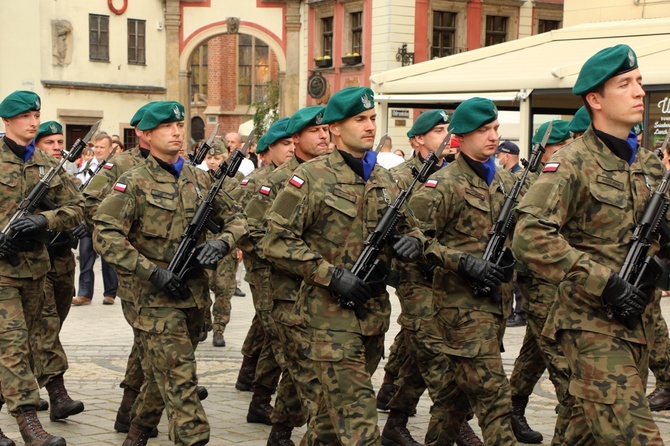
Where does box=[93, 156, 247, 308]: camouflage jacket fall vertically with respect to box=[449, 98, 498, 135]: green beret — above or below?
below

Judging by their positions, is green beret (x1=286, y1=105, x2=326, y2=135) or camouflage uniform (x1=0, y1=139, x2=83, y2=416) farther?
green beret (x1=286, y1=105, x2=326, y2=135)

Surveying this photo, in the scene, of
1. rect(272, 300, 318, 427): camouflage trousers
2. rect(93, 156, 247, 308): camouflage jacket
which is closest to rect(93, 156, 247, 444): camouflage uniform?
rect(93, 156, 247, 308): camouflage jacket

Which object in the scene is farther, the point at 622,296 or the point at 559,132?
the point at 559,132

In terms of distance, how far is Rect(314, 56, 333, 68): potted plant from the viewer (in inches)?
1571

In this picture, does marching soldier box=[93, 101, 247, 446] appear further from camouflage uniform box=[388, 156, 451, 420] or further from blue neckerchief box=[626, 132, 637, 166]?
blue neckerchief box=[626, 132, 637, 166]

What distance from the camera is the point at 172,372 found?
6609mm

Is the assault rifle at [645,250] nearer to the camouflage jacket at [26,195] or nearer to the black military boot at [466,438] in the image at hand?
the black military boot at [466,438]

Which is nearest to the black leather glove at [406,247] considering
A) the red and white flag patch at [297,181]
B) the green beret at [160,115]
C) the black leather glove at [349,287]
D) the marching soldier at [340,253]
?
the marching soldier at [340,253]

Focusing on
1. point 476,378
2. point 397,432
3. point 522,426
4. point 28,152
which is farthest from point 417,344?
point 28,152

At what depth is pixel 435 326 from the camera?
7.14 meters

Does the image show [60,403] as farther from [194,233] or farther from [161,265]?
[194,233]

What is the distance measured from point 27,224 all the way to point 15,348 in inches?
30.3

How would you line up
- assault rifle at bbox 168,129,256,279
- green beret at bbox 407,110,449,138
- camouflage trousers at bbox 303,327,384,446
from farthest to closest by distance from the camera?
1. green beret at bbox 407,110,449,138
2. assault rifle at bbox 168,129,256,279
3. camouflage trousers at bbox 303,327,384,446

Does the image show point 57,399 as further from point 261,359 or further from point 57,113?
point 57,113
